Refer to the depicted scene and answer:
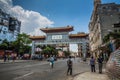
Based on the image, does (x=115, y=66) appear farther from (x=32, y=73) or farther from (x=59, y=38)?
(x=59, y=38)

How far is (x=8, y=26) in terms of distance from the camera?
79312 millimetres

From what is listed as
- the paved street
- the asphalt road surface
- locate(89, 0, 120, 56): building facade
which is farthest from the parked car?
locate(89, 0, 120, 56): building facade

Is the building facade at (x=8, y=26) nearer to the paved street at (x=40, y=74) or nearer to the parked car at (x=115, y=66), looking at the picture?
the paved street at (x=40, y=74)

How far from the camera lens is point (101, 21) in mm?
51562

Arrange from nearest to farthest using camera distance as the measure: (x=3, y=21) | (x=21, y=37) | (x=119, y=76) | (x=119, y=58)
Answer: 1. (x=119, y=76)
2. (x=119, y=58)
3. (x=21, y=37)
4. (x=3, y=21)

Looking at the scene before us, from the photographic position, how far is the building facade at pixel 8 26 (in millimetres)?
72312

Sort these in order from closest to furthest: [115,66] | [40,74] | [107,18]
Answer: [115,66]
[40,74]
[107,18]

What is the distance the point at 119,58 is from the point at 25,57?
187ft

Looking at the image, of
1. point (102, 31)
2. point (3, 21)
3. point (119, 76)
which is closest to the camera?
point (119, 76)

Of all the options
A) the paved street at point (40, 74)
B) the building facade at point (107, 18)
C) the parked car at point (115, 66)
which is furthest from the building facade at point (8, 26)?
the parked car at point (115, 66)

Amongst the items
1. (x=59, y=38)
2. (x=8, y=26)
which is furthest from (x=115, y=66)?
(x=8, y=26)

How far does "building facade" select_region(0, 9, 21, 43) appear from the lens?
237 ft

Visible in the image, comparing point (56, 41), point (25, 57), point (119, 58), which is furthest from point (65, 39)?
point (119, 58)

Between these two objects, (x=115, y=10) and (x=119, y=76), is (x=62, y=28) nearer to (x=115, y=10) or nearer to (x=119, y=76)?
(x=115, y=10)
